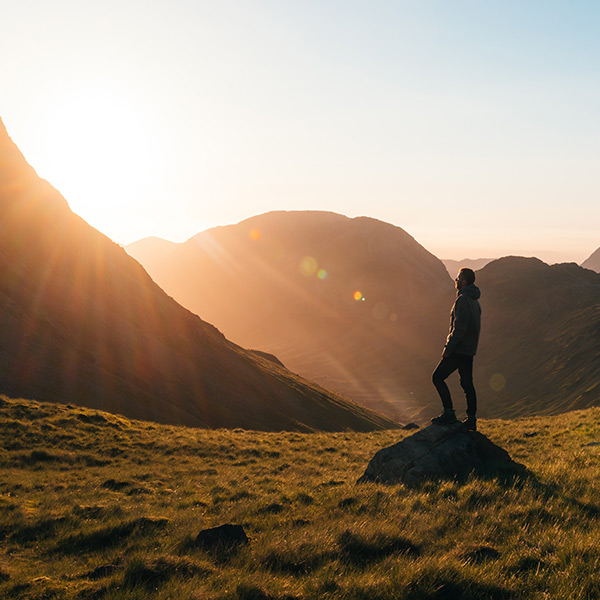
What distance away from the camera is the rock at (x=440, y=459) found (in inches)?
414

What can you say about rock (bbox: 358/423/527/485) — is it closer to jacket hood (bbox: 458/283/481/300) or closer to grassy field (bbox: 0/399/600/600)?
grassy field (bbox: 0/399/600/600)

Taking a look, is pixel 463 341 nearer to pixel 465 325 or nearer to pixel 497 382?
pixel 465 325

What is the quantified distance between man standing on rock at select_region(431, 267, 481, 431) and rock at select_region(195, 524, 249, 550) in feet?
21.7

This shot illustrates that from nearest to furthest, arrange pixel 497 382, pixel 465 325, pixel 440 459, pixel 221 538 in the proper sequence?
pixel 221 538 < pixel 440 459 < pixel 465 325 < pixel 497 382

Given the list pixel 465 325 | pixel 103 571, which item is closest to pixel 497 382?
pixel 465 325

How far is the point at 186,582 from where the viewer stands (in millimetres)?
5812

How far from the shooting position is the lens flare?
426ft

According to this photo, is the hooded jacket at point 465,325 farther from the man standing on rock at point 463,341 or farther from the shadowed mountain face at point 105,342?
the shadowed mountain face at point 105,342

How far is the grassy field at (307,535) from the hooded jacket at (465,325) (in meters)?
3.40

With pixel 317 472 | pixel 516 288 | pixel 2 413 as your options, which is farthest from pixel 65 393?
pixel 516 288

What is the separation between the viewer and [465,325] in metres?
11.8

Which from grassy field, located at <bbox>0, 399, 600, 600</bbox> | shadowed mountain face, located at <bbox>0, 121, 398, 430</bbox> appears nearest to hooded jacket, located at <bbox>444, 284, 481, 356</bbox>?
grassy field, located at <bbox>0, 399, 600, 600</bbox>

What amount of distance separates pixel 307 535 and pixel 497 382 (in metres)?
142

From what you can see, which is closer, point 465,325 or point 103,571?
point 103,571
